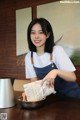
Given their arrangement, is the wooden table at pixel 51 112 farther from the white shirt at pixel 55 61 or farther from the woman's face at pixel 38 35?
the woman's face at pixel 38 35

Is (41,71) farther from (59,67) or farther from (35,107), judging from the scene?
(35,107)

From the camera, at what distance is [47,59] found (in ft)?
5.54

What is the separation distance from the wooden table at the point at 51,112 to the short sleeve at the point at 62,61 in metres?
0.24

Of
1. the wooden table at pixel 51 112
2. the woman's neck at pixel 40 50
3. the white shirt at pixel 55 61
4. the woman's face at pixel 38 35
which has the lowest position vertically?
the wooden table at pixel 51 112

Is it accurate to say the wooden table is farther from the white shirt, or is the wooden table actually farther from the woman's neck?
the woman's neck

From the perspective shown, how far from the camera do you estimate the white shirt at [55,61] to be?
62.4 inches

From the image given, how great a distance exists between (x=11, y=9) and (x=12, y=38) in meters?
0.39

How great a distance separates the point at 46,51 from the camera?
1.68m

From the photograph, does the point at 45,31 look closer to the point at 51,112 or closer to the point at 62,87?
the point at 62,87

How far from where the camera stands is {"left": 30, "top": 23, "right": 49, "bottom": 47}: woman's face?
1594mm

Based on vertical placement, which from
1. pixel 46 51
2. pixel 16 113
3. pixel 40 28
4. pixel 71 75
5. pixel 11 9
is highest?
pixel 11 9

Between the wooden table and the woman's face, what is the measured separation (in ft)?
1.39

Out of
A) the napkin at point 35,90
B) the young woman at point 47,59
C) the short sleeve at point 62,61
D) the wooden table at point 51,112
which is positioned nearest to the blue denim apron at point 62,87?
the young woman at point 47,59

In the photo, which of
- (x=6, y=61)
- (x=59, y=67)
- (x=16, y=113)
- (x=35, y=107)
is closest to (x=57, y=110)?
(x=35, y=107)
